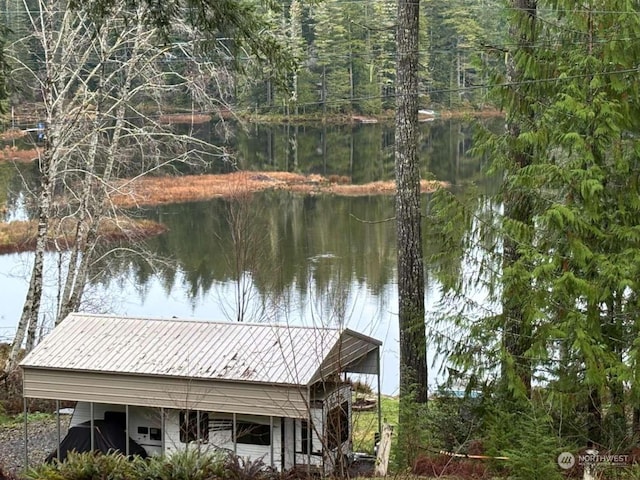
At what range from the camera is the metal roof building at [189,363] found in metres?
9.79

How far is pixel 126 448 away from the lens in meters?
11.1

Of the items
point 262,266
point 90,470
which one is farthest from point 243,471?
point 262,266

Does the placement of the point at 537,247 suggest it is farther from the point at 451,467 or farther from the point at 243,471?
the point at 243,471

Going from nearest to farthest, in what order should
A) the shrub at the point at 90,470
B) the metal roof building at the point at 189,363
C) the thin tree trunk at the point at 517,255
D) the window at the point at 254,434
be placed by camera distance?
1. the shrub at the point at 90,470
2. the thin tree trunk at the point at 517,255
3. the metal roof building at the point at 189,363
4. the window at the point at 254,434

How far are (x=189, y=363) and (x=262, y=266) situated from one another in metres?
12.1

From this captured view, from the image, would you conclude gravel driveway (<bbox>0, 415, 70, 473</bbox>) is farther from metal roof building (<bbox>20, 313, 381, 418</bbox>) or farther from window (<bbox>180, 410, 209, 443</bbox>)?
window (<bbox>180, 410, 209, 443</bbox>)

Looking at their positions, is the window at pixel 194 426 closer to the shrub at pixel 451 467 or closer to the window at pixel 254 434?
the window at pixel 254 434

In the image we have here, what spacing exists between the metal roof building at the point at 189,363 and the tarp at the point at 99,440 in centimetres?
78

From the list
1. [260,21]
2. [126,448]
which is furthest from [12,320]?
[260,21]

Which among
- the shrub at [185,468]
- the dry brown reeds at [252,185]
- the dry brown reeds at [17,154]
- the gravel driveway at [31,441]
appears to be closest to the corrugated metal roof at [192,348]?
the shrub at [185,468]

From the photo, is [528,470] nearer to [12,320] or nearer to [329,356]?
[329,356]

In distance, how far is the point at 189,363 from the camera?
10273mm

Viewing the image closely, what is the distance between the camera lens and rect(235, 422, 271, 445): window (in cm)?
1068

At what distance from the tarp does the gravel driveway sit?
27.8 inches
